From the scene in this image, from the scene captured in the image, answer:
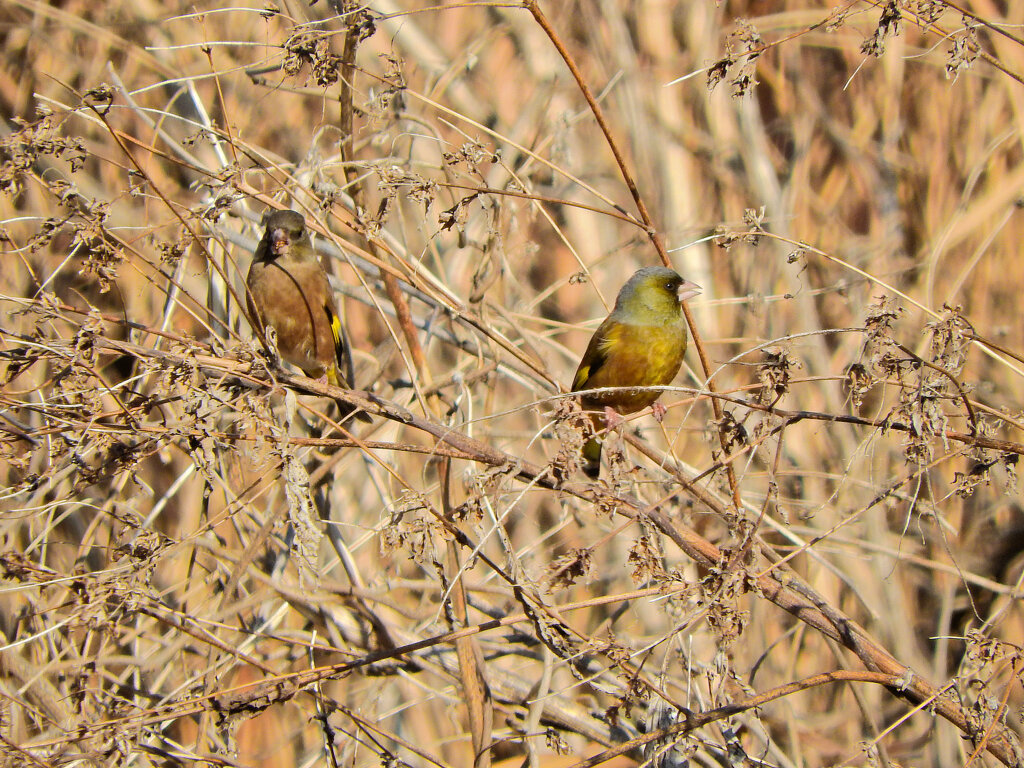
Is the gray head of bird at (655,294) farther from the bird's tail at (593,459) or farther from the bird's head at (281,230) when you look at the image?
the bird's head at (281,230)

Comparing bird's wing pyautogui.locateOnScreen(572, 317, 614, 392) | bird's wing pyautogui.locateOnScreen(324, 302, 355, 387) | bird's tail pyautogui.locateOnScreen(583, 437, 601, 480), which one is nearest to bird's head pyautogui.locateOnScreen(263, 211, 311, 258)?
bird's wing pyautogui.locateOnScreen(324, 302, 355, 387)

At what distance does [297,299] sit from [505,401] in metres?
2.15

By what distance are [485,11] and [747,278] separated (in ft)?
9.50

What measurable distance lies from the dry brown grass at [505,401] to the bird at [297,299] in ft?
0.53

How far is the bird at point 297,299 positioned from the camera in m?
4.25

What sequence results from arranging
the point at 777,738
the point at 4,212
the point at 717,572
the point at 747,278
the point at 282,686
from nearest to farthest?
the point at 717,572 → the point at 282,686 → the point at 4,212 → the point at 777,738 → the point at 747,278

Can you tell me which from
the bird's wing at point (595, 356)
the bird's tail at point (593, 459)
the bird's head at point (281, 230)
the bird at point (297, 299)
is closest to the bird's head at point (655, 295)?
the bird's wing at point (595, 356)

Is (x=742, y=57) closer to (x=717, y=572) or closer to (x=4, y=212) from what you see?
(x=717, y=572)

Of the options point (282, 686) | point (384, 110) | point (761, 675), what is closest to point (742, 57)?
point (384, 110)

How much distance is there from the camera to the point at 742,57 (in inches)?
86.0

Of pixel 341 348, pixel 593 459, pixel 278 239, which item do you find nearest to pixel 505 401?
pixel 593 459

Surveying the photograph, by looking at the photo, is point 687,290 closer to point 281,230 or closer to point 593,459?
point 593,459

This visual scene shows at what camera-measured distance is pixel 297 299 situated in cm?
434

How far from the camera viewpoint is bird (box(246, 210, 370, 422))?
4.25 m
